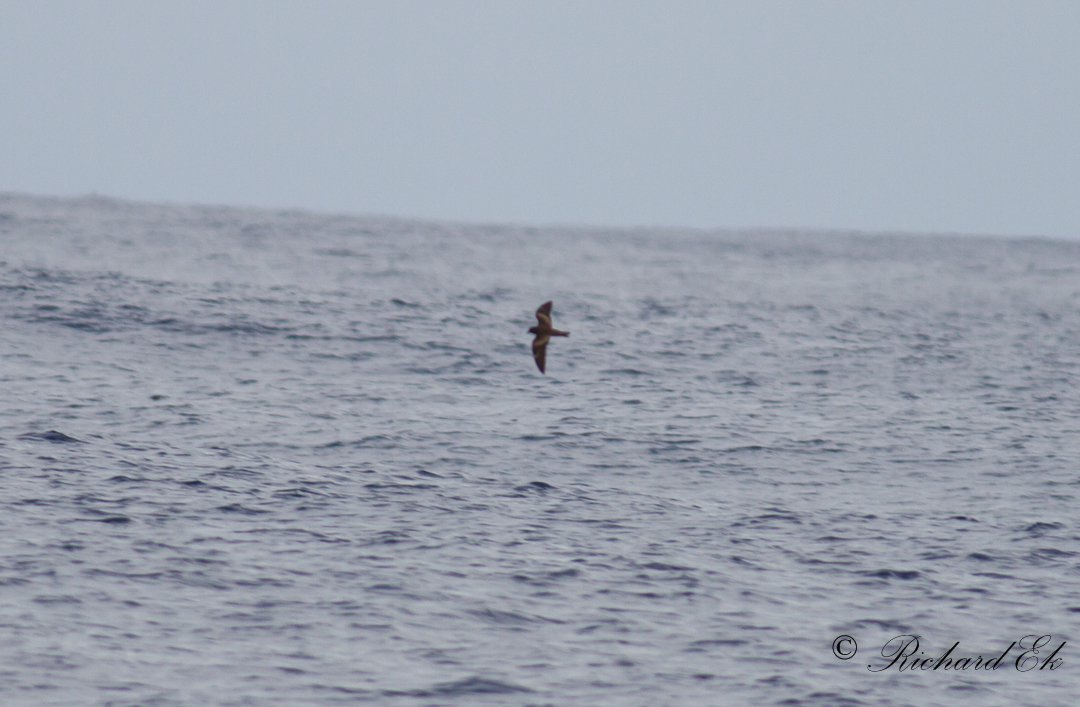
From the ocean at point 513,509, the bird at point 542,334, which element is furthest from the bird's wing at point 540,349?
the ocean at point 513,509

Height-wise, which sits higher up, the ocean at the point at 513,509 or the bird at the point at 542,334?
the bird at the point at 542,334

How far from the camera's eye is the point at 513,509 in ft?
81.7

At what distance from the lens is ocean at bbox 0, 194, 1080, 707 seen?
56.0 feet

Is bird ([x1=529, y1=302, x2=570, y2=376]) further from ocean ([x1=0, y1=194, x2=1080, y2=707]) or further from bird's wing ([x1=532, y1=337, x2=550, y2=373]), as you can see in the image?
ocean ([x1=0, y1=194, x2=1080, y2=707])

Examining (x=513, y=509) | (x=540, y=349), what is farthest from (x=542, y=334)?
(x=513, y=509)

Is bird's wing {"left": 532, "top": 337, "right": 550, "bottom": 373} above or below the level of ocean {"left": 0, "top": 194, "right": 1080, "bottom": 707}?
above

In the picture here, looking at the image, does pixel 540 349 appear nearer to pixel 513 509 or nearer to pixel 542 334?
pixel 542 334

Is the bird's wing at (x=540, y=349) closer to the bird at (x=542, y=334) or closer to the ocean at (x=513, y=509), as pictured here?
the bird at (x=542, y=334)

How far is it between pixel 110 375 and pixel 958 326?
45.3 meters

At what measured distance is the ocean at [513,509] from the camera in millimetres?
17062

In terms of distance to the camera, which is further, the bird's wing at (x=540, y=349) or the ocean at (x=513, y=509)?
the bird's wing at (x=540, y=349)

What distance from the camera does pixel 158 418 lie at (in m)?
31.6

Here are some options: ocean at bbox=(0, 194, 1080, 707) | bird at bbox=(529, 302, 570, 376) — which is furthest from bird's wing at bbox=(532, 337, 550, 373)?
ocean at bbox=(0, 194, 1080, 707)

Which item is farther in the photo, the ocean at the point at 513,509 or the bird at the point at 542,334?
the bird at the point at 542,334
